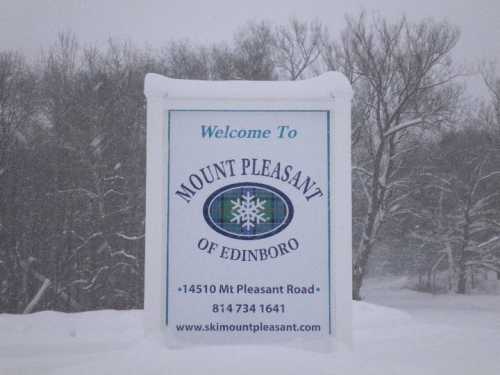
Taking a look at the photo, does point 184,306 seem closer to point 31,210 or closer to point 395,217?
point 31,210

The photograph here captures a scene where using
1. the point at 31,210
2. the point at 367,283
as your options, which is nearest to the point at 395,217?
the point at 367,283

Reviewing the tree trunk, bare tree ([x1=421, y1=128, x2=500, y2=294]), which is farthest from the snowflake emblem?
the tree trunk

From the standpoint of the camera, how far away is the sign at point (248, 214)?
386 cm

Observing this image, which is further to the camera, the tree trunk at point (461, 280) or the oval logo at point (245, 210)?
the tree trunk at point (461, 280)

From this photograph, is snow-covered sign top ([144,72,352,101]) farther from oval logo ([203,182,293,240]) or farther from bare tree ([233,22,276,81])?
bare tree ([233,22,276,81])

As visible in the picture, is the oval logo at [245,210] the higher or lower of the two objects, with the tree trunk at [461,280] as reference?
higher

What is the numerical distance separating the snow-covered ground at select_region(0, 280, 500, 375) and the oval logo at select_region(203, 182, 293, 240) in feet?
2.47

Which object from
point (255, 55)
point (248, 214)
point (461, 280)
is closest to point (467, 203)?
point (461, 280)

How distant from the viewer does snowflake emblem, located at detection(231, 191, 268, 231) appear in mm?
3918

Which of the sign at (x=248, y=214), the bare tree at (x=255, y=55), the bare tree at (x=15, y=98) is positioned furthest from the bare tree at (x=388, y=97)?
the sign at (x=248, y=214)

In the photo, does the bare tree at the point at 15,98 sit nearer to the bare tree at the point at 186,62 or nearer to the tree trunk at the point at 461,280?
the bare tree at the point at 186,62

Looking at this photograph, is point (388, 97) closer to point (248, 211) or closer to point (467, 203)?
point (467, 203)

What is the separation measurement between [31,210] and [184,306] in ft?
73.6

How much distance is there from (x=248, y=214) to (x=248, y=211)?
0.07 ft
